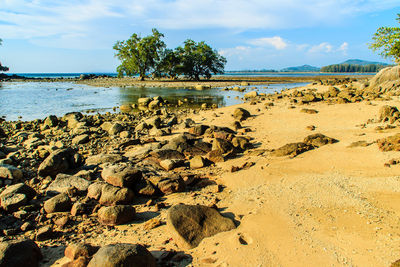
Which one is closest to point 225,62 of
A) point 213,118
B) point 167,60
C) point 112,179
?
point 167,60

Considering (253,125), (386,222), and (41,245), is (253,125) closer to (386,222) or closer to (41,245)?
(386,222)

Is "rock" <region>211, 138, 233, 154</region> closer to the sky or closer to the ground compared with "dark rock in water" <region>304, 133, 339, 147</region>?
closer to the ground

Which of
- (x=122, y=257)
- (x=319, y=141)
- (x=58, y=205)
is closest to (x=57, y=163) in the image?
(x=58, y=205)

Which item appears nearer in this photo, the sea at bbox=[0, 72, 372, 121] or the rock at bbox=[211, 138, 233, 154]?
the rock at bbox=[211, 138, 233, 154]

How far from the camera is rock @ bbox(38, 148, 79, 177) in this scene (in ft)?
25.1

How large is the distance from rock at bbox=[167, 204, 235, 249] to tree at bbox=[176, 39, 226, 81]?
186ft

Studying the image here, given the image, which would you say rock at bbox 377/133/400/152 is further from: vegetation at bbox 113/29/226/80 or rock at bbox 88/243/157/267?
vegetation at bbox 113/29/226/80

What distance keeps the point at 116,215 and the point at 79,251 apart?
1.14 meters

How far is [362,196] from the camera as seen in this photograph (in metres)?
5.56

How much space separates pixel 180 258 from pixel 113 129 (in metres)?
9.90

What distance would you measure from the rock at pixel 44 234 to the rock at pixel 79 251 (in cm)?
90

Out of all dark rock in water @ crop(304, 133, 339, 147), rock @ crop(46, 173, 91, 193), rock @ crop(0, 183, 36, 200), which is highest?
dark rock in water @ crop(304, 133, 339, 147)

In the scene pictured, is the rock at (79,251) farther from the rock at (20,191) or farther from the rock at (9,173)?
the rock at (9,173)

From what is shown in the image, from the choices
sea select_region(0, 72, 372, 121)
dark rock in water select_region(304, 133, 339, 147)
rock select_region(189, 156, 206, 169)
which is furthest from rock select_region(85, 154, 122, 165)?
sea select_region(0, 72, 372, 121)
